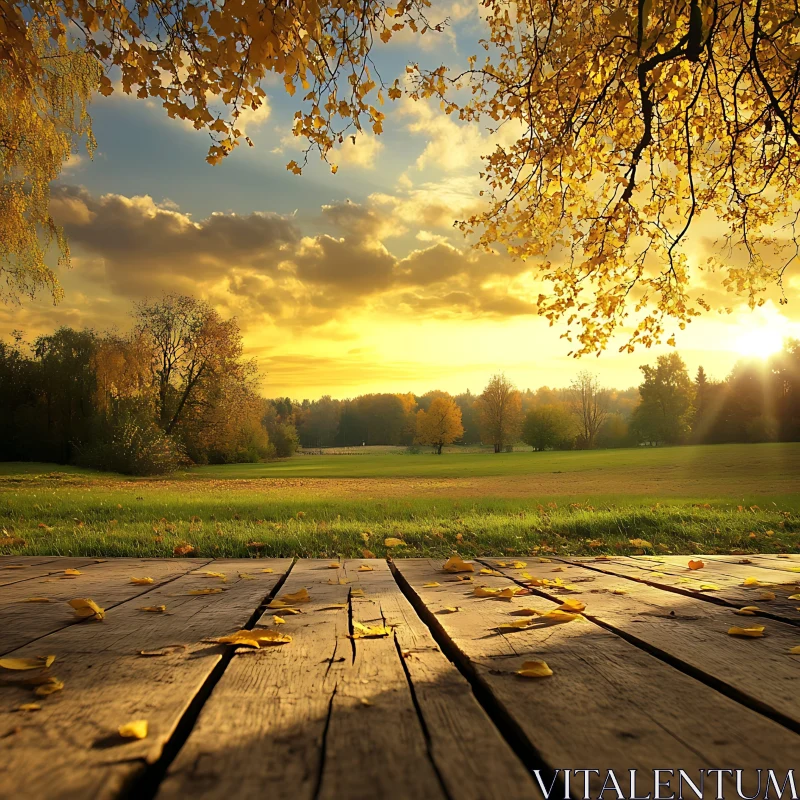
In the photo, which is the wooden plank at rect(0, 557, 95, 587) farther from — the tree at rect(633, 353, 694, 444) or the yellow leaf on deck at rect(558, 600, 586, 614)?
the tree at rect(633, 353, 694, 444)

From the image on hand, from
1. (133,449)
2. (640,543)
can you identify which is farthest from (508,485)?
(133,449)

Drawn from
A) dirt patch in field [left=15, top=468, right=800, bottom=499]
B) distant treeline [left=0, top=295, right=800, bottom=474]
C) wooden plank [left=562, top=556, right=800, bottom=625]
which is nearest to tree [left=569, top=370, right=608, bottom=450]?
distant treeline [left=0, top=295, right=800, bottom=474]

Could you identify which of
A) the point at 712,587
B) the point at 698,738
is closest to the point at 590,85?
the point at 712,587

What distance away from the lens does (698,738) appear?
120 centimetres

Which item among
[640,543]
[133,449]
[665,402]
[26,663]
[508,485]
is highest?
[665,402]

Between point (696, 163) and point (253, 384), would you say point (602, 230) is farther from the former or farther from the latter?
point (253, 384)

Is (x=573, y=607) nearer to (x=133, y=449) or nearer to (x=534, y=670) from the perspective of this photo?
(x=534, y=670)

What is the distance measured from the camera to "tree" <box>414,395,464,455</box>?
75.2 metres

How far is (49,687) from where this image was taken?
1.44 meters

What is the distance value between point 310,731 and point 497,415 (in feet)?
238

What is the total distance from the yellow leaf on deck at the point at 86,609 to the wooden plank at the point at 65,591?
28 millimetres

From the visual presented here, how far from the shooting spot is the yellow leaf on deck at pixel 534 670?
5.01 feet

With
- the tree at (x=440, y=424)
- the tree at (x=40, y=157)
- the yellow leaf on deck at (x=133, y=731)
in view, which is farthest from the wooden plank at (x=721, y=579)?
the tree at (x=440, y=424)

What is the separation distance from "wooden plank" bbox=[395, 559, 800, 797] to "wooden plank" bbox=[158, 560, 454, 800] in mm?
268
